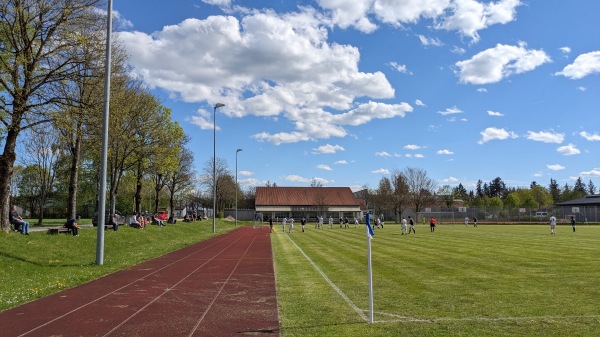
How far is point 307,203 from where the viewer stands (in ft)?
329

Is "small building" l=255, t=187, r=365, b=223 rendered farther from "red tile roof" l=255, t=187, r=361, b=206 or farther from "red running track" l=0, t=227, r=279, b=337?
"red running track" l=0, t=227, r=279, b=337

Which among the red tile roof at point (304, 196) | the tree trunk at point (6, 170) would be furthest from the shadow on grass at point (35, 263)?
the red tile roof at point (304, 196)

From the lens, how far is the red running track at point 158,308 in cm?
791

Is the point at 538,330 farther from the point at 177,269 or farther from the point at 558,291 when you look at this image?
the point at 177,269

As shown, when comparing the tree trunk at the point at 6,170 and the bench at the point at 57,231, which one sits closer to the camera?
the tree trunk at the point at 6,170

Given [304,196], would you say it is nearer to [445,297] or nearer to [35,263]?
[35,263]

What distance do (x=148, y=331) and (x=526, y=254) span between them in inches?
691

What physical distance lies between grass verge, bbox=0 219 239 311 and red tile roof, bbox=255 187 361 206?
73.3 metres

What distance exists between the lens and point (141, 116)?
34.0 metres

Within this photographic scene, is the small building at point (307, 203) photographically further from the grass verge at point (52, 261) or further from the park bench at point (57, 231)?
the park bench at point (57, 231)

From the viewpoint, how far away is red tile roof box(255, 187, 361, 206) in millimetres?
99250

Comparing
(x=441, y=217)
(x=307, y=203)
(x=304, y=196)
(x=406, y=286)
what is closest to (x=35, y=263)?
(x=406, y=286)

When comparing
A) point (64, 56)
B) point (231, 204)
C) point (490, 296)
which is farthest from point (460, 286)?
point (231, 204)

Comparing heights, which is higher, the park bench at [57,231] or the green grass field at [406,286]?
the park bench at [57,231]
